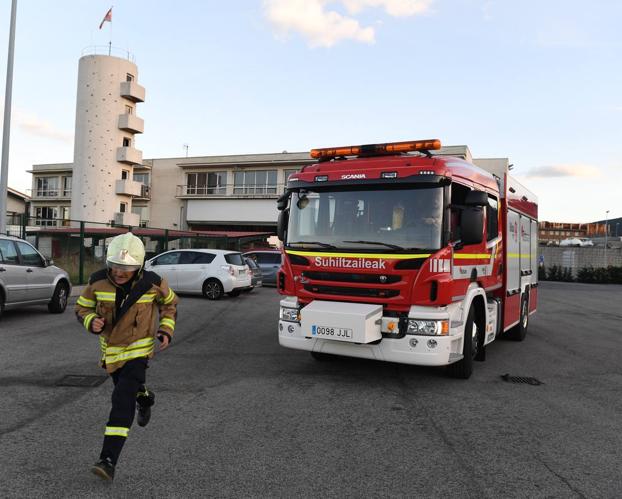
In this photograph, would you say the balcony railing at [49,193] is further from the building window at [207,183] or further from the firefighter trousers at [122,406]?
the firefighter trousers at [122,406]

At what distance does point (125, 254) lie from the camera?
3633 millimetres

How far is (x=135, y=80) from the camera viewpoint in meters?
43.8

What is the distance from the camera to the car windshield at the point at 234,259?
→ 1596 cm

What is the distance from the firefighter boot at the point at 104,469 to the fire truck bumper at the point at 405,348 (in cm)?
313

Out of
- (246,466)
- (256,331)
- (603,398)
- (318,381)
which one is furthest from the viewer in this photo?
(256,331)

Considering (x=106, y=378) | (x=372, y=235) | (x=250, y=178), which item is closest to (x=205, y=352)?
(x=106, y=378)

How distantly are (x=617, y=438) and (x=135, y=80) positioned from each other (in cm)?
4591

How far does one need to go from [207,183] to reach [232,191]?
3.02 meters

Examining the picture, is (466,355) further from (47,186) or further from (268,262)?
(47,186)

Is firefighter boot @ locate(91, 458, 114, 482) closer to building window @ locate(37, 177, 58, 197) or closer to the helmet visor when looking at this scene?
the helmet visor

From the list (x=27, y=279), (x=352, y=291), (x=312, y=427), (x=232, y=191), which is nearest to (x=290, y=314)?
(x=352, y=291)

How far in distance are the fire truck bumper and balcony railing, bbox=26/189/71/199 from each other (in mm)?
55214

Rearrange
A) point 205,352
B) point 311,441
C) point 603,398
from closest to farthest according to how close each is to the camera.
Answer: point 311,441, point 603,398, point 205,352

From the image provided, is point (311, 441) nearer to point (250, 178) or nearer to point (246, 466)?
point (246, 466)
